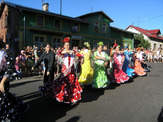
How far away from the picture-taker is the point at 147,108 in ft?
13.4

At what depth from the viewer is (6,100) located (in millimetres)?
2787

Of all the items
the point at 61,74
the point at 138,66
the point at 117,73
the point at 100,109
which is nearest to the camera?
the point at 100,109

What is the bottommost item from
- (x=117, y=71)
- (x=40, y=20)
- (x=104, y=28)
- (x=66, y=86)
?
(x=66, y=86)

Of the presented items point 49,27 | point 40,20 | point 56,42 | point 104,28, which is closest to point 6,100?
point 40,20

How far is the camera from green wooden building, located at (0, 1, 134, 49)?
50.1ft

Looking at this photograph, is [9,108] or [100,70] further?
[100,70]

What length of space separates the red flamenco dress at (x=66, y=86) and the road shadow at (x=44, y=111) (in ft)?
1.07

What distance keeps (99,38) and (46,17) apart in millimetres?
10375

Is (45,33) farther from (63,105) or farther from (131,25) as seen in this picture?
(131,25)

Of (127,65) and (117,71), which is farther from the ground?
(127,65)

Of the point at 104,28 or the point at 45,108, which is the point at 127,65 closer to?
the point at 45,108

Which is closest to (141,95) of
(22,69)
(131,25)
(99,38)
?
(22,69)

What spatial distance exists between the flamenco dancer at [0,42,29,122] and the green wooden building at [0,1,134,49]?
13.2 metres

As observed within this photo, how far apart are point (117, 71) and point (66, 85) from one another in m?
3.70
